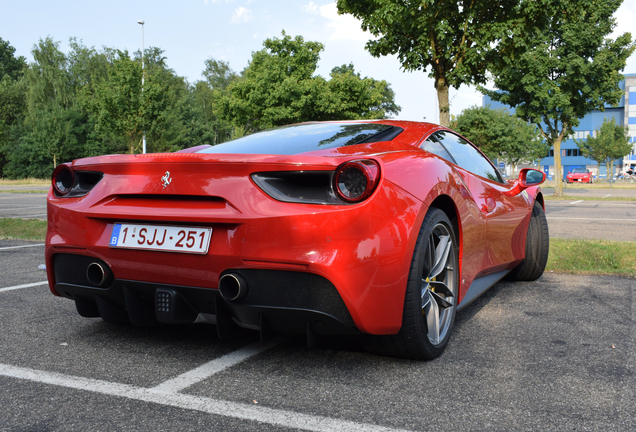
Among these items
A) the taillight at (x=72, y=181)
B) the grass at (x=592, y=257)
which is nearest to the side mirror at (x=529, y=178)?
the grass at (x=592, y=257)

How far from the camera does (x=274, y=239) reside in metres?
2.18

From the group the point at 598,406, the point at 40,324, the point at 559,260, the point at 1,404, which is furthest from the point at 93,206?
the point at 559,260

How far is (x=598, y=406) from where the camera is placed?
2092mm

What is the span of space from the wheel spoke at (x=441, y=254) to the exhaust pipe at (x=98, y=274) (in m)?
1.55

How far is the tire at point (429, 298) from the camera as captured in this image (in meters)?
2.42

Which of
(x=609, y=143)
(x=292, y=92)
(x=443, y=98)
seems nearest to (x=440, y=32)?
(x=443, y=98)

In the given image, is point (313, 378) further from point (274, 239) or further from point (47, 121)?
point (47, 121)

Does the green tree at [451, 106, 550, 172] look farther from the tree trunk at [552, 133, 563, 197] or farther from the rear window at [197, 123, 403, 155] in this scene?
the rear window at [197, 123, 403, 155]

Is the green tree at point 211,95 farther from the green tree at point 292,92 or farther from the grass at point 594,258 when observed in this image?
the grass at point 594,258

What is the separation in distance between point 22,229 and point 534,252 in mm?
7577

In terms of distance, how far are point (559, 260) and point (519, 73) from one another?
1678 centimetres

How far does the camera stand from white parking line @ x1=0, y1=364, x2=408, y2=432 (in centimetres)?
190

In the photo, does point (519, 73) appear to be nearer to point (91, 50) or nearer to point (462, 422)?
point (462, 422)

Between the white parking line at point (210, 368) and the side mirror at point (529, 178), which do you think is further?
the side mirror at point (529, 178)
